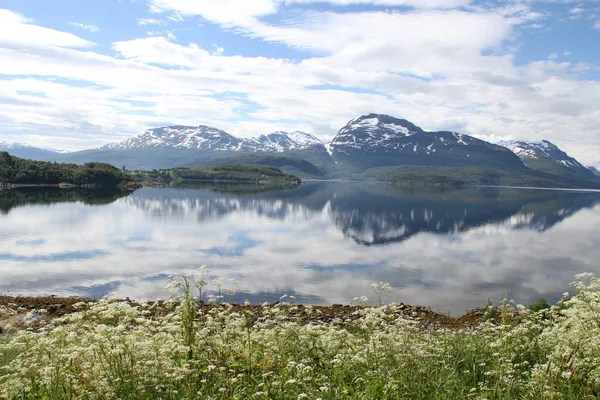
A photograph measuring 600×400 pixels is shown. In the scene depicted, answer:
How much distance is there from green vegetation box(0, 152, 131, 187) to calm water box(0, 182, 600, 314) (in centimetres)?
9728

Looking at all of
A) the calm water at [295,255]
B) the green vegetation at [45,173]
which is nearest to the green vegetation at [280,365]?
the calm water at [295,255]

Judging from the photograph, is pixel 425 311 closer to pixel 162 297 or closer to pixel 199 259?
pixel 162 297

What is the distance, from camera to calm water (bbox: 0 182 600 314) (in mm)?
34031

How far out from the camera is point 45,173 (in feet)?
586

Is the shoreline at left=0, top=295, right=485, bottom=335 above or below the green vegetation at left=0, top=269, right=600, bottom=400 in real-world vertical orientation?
below

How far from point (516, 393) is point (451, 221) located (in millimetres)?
86439

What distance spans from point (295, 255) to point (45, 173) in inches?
6686

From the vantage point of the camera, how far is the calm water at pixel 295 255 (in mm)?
34031

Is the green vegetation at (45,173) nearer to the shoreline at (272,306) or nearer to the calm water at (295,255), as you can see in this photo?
the calm water at (295,255)

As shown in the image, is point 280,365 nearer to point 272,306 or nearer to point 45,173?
point 272,306

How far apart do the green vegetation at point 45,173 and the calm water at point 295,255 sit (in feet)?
319

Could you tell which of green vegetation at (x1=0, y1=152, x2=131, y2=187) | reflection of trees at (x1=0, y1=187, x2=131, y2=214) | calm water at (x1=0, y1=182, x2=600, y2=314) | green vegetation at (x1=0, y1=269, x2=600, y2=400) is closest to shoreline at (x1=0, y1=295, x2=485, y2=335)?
calm water at (x1=0, y1=182, x2=600, y2=314)

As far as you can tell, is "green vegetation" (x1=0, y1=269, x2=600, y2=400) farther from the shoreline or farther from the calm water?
the calm water

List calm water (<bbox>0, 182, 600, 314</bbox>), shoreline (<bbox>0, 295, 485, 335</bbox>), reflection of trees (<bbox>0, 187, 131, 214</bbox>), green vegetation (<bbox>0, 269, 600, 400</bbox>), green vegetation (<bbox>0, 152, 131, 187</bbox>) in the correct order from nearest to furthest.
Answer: green vegetation (<bbox>0, 269, 600, 400</bbox>)
shoreline (<bbox>0, 295, 485, 335</bbox>)
calm water (<bbox>0, 182, 600, 314</bbox>)
reflection of trees (<bbox>0, 187, 131, 214</bbox>)
green vegetation (<bbox>0, 152, 131, 187</bbox>)
